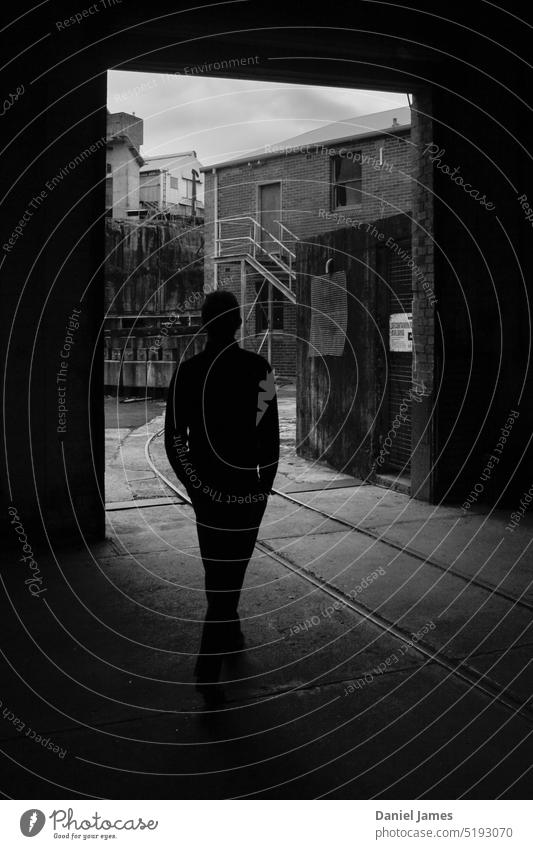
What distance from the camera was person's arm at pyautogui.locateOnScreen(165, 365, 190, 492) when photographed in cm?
385

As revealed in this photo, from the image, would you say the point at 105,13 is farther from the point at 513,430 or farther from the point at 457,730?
the point at 457,730

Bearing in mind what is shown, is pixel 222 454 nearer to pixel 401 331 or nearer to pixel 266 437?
pixel 266 437

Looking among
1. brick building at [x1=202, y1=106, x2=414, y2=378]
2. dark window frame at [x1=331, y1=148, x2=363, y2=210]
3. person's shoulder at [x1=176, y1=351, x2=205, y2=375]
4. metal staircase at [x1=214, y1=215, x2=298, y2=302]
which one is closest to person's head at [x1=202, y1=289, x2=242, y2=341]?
person's shoulder at [x1=176, y1=351, x2=205, y2=375]

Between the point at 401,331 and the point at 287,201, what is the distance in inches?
579

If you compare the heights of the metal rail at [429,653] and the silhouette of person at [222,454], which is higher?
the silhouette of person at [222,454]

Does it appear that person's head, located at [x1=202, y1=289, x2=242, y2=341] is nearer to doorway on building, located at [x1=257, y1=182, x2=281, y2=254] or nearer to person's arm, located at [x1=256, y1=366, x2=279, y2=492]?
person's arm, located at [x1=256, y1=366, x2=279, y2=492]

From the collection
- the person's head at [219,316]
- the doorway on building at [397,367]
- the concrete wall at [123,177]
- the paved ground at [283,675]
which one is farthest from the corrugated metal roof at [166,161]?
the person's head at [219,316]

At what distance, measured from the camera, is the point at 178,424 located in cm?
389

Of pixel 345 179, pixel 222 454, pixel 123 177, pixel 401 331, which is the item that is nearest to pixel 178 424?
pixel 222 454

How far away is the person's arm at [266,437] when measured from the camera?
152 inches

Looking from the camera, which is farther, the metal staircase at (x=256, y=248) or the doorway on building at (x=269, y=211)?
the doorway on building at (x=269, y=211)

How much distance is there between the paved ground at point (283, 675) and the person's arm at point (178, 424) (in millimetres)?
1073

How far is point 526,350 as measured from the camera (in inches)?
311

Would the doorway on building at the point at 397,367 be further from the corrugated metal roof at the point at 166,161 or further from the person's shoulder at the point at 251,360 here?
the corrugated metal roof at the point at 166,161
